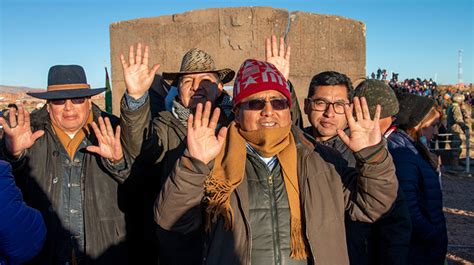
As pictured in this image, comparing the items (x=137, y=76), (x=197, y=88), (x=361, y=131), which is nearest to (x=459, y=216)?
(x=197, y=88)

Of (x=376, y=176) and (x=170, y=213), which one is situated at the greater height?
(x=376, y=176)

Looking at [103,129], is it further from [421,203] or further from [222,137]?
[421,203]

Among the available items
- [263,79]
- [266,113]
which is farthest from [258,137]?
[263,79]

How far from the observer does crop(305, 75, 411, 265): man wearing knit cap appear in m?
2.45

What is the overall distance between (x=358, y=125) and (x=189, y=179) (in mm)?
793

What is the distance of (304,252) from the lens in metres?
1.98

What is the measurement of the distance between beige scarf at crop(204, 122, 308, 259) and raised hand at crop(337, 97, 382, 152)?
0.90 feet

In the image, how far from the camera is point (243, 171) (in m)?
2.01

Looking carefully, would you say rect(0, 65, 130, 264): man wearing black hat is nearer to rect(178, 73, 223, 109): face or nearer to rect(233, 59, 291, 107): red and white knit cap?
rect(178, 73, 223, 109): face

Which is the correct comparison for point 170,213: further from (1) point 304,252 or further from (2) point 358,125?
(2) point 358,125

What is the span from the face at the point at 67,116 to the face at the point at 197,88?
0.68m

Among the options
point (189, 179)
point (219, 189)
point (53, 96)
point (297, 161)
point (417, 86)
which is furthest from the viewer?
point (417, 86)

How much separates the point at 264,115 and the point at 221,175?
0.37m

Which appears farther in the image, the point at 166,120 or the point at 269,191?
the point at 166,120
